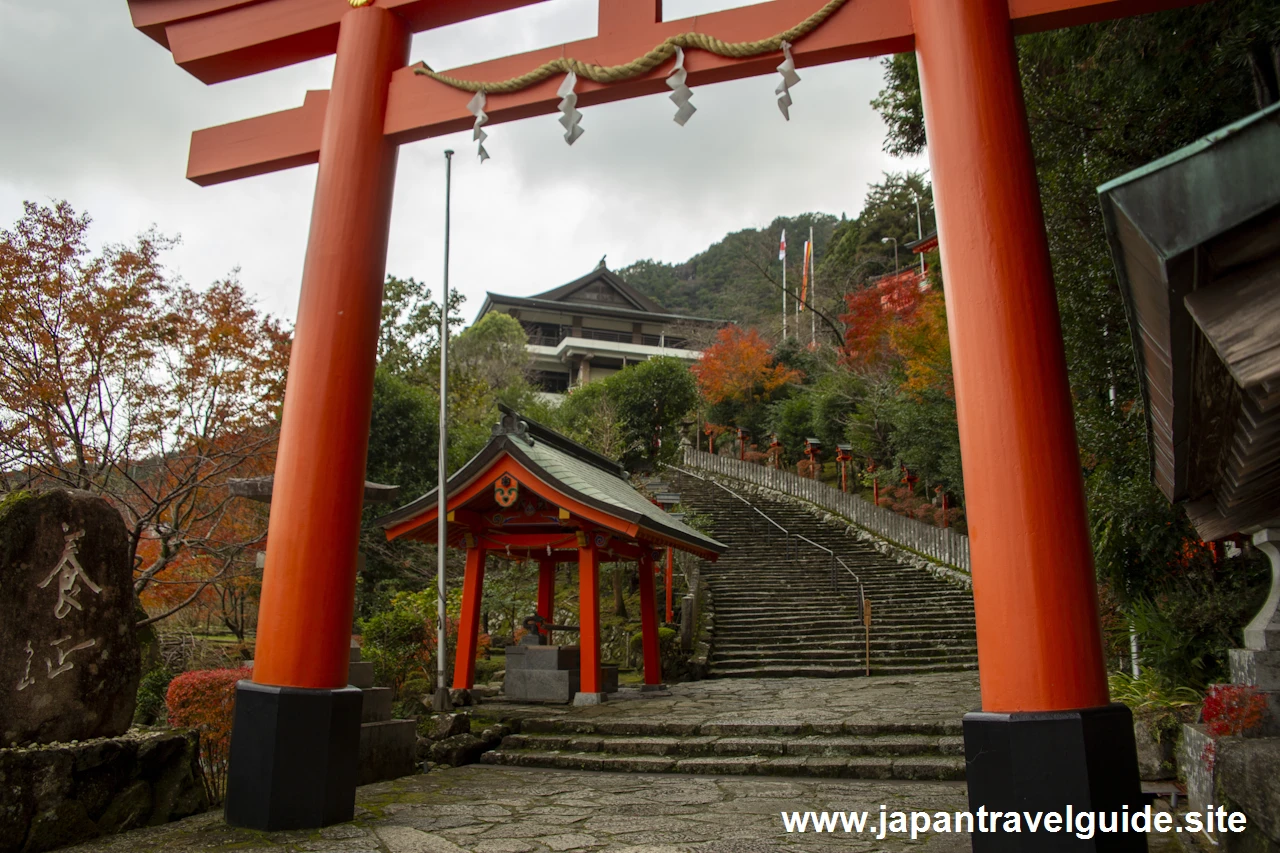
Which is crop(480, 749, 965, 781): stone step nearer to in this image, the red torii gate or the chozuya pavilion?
the chozuya pavilion

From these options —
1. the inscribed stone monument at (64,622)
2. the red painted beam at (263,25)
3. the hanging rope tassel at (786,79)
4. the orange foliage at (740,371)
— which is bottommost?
the inscribed stone monument at (64,622)

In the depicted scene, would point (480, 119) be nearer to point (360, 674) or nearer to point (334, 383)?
point (334, 383)

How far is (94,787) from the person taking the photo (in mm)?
3762

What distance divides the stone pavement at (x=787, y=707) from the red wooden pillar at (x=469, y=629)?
46 centimetres

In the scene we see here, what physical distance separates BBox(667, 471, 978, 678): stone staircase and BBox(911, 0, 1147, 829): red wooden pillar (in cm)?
1055

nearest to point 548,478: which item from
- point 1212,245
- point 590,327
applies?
point 1212,245

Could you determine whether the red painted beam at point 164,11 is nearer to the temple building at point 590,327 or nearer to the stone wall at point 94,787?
the stone wall at point 94,787

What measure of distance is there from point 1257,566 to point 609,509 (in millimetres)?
5989

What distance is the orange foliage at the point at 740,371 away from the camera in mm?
32781

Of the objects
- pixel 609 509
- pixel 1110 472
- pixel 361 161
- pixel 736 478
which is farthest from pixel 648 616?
pixel 736 478

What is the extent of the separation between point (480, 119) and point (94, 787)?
3.82 meters

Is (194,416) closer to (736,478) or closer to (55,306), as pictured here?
(55,306)

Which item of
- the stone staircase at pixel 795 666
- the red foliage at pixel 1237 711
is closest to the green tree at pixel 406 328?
the stone staircase at pixel 795 666

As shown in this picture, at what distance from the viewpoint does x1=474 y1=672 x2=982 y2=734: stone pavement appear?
7.40m
